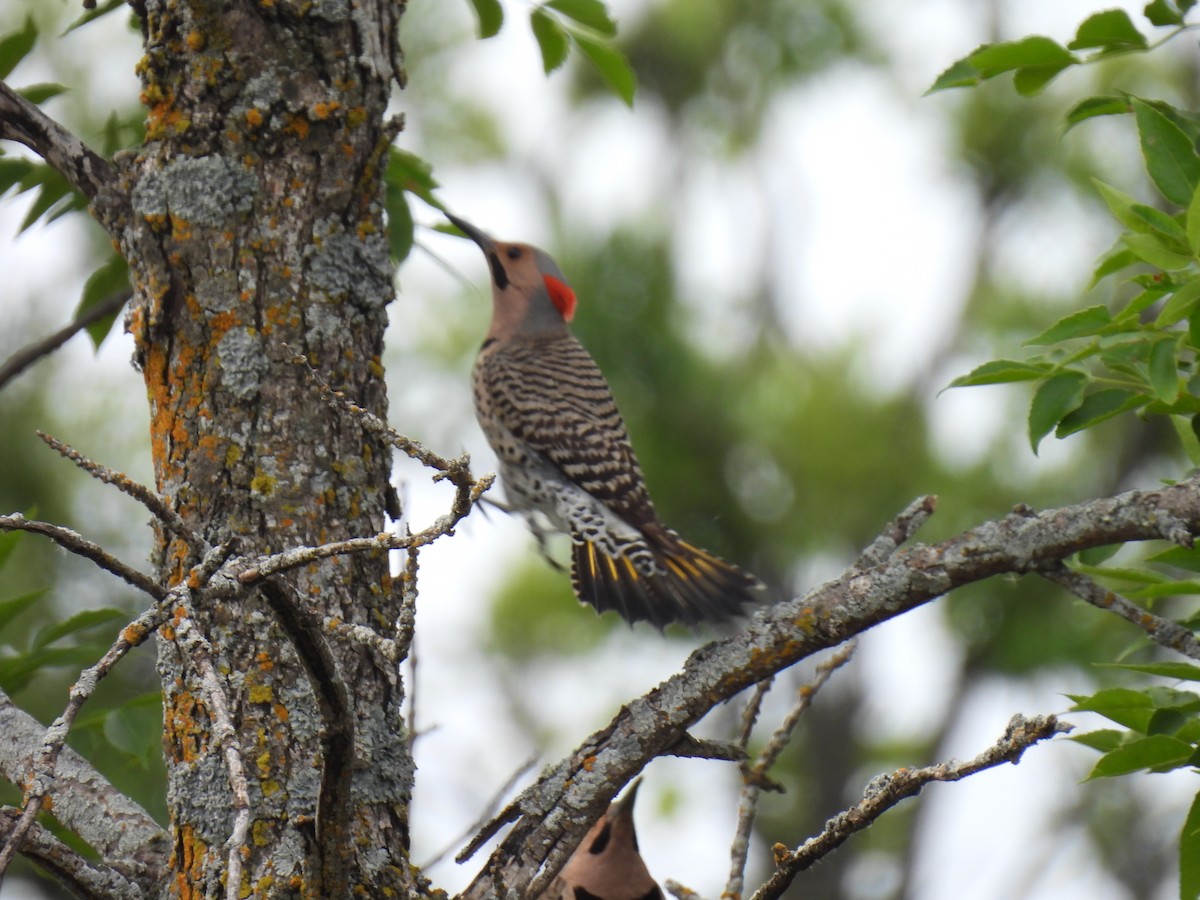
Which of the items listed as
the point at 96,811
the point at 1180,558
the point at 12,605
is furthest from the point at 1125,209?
the point at 12,605

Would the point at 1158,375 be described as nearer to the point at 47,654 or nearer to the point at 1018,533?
the point at 1018,533

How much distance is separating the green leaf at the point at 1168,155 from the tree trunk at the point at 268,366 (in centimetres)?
102

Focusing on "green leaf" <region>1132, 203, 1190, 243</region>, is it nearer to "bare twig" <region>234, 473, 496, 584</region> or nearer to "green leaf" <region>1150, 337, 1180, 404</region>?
"green leaf" <region>1150, 337, 1180, 404</region>

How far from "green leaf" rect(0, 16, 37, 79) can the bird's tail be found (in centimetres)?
178

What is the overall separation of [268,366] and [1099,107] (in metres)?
1.21

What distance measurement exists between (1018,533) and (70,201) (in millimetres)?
1777

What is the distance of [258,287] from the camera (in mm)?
2051

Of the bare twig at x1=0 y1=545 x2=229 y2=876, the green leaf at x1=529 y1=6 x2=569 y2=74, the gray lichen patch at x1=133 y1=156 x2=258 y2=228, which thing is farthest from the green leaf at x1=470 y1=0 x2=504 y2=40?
the bare twig at x1=0 y1=545 x2=229 y2=876

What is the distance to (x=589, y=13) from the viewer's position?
2.48m

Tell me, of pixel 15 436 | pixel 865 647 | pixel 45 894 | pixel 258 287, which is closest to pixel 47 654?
pixel 258 287

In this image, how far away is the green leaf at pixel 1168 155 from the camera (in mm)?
1766

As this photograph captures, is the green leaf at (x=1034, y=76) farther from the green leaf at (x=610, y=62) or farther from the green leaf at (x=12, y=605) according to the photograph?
the green leaf at (x=12, y=605)

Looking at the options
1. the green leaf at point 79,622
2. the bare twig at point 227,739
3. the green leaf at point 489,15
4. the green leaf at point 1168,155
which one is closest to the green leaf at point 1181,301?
the green leaf at point 1168,155

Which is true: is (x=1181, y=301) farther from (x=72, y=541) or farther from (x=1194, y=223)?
(x=72, y=541)
